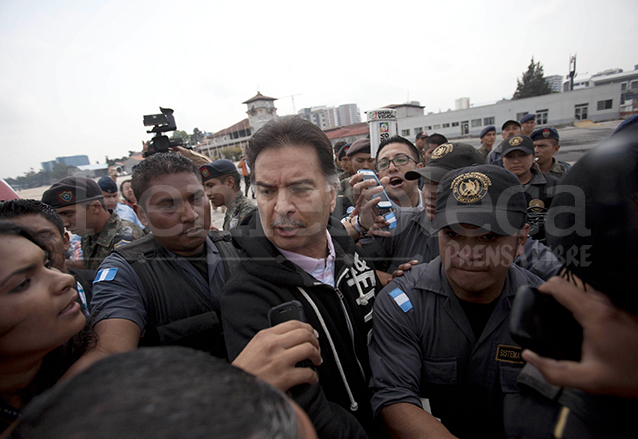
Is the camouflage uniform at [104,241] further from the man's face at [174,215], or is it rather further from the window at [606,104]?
the window at [606,104]

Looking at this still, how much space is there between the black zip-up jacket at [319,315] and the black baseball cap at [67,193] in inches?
119

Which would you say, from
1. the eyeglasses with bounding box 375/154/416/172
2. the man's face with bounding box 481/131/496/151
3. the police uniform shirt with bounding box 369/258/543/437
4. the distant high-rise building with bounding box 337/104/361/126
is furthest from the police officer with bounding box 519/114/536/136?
the distant high-rise building with bounding box 337/104/361/126

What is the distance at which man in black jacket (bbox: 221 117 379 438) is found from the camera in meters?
1.42

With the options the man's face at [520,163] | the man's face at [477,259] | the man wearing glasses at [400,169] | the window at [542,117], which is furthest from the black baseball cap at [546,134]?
the window at [542,117]

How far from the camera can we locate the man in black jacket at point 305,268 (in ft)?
4.67

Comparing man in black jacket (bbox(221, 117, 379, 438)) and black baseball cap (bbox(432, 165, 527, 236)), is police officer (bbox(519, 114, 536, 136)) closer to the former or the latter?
black baseball cap (bbox(432, 165, 527, 236))

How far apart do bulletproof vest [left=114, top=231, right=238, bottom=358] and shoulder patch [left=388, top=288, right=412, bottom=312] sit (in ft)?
3.86

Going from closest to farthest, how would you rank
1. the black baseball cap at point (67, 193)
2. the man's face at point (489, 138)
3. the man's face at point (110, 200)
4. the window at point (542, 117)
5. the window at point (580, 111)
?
the black baseball cap at point (67, 193) → the man's face at point (110, 200) → the man's face at point (489, 138) → the window at point (580, 111) → the window at point (542, 117)

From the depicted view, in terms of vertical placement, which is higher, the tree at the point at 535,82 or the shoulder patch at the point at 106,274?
the tree at the point at 535,82

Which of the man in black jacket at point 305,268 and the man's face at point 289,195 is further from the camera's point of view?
the man's face at point 289,195

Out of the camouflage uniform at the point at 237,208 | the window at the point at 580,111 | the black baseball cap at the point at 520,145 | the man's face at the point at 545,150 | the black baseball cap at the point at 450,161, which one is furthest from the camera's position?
the window at the point at 580,111

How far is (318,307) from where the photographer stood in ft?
4.93

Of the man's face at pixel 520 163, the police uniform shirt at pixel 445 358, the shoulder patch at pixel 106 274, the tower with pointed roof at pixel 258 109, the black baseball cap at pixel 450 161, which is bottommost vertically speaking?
the police uniform shirt at pixel 445 358

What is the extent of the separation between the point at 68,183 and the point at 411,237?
4033mm
